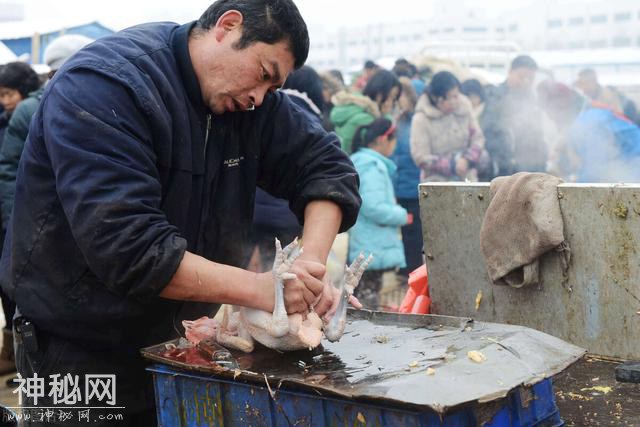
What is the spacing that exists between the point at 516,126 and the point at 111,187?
7398mm

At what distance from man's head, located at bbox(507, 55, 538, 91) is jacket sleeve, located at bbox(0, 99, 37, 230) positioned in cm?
550

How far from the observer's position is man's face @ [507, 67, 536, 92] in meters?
8.88

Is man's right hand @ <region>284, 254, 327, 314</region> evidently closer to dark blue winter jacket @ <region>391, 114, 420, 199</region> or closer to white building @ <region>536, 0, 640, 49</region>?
dark blue winter jacket @ <region>391, 114, 420, 199</region>

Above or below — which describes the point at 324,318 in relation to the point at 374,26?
below

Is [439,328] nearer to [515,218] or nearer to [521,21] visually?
[515,218]

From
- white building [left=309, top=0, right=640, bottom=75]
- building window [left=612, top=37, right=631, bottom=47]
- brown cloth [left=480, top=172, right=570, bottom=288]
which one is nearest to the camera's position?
brown cloth [left=480, top=172, right=570, bottom=288]

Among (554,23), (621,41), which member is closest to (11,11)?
(554,23)

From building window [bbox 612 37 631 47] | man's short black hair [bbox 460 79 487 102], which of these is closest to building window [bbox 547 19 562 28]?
building window [bbox 612 37 631 47]

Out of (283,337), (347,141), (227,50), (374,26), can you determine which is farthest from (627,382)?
(374,26)

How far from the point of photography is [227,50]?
7.84 feet

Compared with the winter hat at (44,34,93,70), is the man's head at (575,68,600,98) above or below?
below

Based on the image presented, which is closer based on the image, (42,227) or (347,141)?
(42,227)

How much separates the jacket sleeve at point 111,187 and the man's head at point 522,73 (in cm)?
734

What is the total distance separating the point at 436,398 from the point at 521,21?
29.9 m
